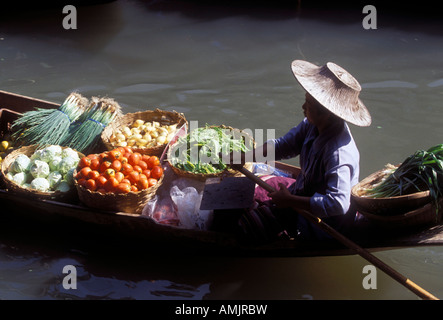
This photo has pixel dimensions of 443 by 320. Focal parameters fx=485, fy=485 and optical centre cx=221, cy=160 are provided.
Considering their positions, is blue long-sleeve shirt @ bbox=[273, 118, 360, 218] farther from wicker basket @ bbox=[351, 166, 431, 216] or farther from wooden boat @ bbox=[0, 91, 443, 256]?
wooden boat @ bbox=[0, 91, 443, 256]

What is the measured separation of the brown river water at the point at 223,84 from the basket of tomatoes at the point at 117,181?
581 mm

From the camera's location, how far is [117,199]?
3.55m

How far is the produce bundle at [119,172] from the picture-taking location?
3592 mm

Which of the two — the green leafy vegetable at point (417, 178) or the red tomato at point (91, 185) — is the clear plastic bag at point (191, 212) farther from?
the green leafy vegetable at point (417, 178)

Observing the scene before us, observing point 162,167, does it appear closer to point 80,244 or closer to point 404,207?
point 80,244

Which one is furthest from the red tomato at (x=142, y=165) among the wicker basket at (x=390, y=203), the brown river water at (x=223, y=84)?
the wicker basket at (x=390, y=203)

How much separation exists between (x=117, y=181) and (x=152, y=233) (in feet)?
1.55

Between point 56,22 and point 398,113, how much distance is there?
6362 mm

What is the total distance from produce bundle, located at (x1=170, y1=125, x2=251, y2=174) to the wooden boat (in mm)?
514

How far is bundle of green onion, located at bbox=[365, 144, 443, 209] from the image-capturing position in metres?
3.02

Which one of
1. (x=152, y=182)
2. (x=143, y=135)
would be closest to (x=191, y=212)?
(x=152, y=182)

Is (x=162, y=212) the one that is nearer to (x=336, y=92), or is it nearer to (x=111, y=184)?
(x=111, y=184)
